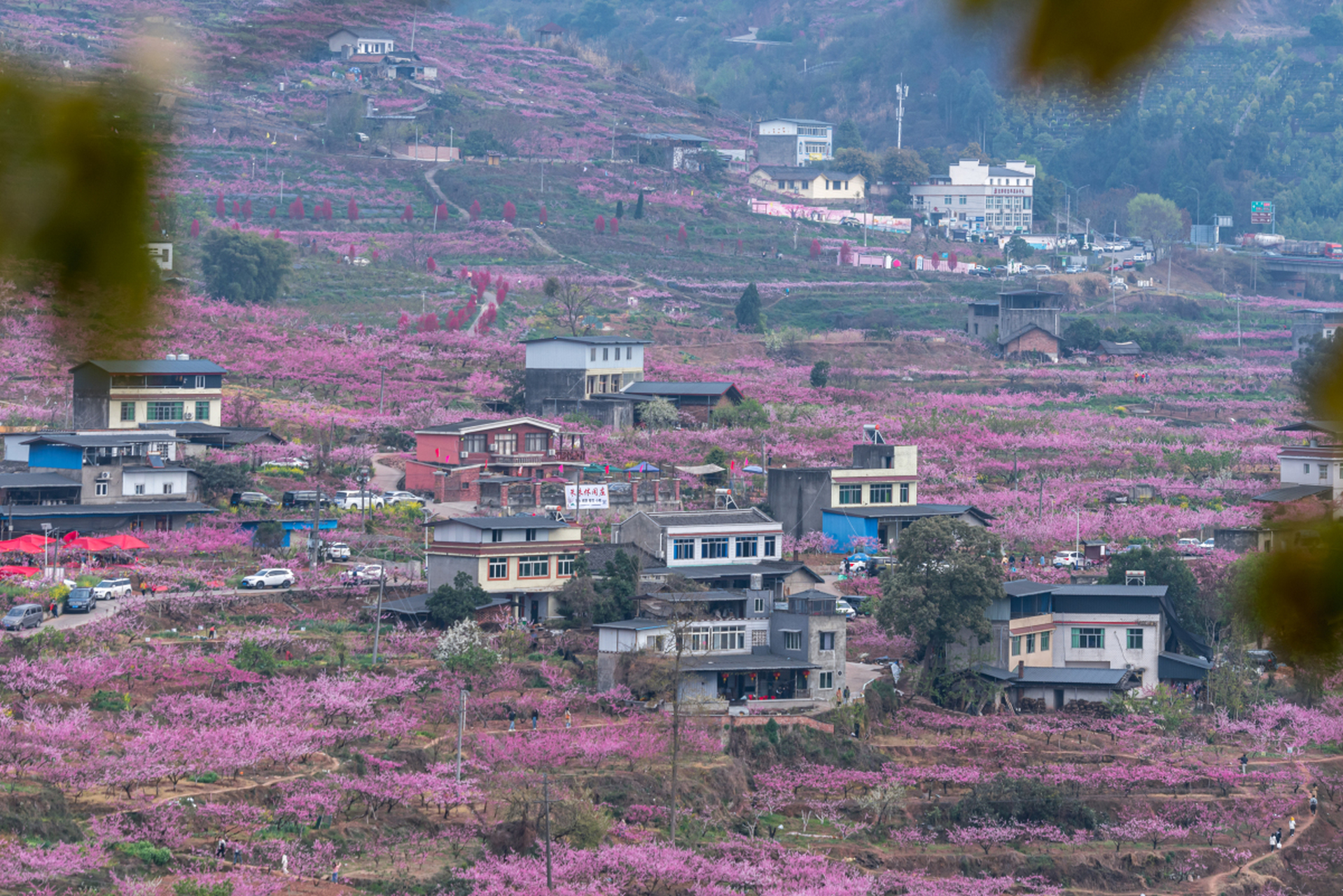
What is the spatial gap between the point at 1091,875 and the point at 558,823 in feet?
18.2

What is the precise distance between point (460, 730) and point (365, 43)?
193 ft

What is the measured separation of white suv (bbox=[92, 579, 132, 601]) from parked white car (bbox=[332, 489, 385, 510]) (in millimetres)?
7068

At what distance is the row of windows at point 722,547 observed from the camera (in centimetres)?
2712

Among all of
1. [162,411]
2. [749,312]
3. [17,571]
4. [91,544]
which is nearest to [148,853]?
Result: [17,571]

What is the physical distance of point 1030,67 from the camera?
21.4 feet

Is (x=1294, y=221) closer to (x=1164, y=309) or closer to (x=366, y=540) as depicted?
(x=1164, y=309)

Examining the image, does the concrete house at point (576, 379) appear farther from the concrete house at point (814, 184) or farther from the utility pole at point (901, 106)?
the utility pole at point (901, 106)

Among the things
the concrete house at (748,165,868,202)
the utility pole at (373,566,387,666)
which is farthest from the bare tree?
the utility pole at (373,566,387,666)

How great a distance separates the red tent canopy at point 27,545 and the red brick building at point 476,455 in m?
8.43

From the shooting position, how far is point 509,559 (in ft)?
83.9

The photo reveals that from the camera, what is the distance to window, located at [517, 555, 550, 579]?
84.4 ft

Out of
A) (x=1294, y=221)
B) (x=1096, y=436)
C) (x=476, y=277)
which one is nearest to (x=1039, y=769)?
(x=1096, y=436)

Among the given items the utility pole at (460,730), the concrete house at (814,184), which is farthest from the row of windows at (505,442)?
the concrete house at (814,184)

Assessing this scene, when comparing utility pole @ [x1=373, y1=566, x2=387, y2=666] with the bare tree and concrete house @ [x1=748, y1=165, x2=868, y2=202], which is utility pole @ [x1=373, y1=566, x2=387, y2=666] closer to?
the bare tree
